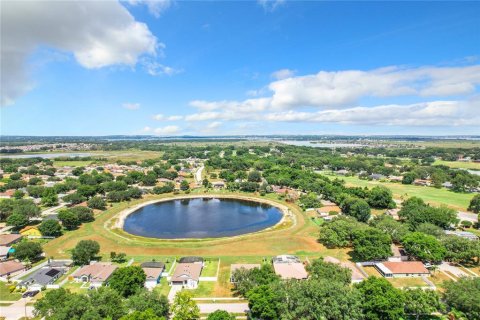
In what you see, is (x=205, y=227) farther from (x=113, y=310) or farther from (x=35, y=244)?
(x=113, y=310)

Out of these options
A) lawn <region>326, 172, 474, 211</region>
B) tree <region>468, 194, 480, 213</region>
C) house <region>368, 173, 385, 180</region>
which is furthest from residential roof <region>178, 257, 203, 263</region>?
house <region>368, 173, 385, 180</region>

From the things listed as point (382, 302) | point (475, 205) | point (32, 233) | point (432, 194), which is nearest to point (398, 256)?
point (382, 302)

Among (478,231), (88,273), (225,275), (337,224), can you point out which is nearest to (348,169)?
(478,231)

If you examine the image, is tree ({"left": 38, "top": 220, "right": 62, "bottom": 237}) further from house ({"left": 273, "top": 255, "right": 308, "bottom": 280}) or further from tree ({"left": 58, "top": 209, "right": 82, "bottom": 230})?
house ({"left": 273, "top": 255, "right": 308, "bottom": 280})

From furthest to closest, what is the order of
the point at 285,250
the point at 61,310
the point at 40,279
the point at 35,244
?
the point at 285,250, the point at 35,244, the point at 40,279, the point at 61,310

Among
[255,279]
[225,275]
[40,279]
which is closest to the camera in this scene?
[255,279]

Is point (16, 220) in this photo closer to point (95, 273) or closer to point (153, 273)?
point (95, 273)

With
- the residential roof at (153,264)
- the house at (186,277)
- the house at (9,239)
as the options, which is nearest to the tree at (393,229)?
the house at (186,277)

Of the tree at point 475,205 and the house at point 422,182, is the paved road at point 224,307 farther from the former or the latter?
the house at point 422,182
